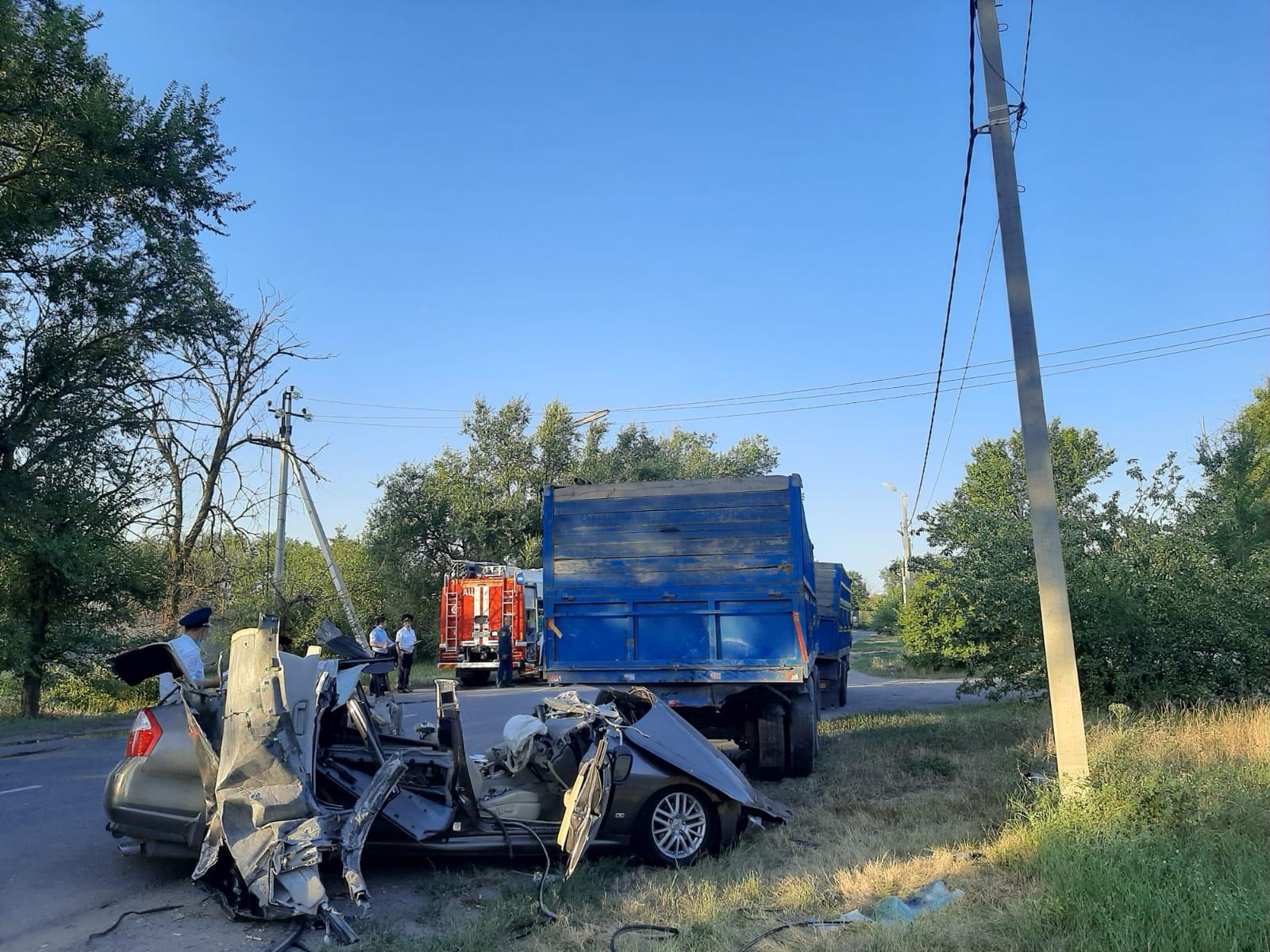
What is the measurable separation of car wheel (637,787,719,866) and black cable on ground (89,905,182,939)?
2.89 meters

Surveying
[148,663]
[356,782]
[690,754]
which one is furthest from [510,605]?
Answer: [148,663]

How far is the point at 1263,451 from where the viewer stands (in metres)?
29.7

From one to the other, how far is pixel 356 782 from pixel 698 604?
4613 mm

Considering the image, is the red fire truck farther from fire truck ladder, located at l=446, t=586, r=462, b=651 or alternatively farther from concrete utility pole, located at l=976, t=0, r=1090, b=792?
concrete utility pole, located at l=976, t=0, r=1090, b=792

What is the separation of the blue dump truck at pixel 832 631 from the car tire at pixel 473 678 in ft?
39.5

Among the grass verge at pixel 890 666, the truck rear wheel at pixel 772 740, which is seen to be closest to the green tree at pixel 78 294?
the truck rear wheel at pixel 772 740

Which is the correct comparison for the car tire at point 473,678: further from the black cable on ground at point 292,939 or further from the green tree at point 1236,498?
the black cable on ground at point 292,939

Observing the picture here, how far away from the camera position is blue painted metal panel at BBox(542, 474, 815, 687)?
9.72 m

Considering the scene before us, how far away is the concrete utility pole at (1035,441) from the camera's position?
6.93 metres

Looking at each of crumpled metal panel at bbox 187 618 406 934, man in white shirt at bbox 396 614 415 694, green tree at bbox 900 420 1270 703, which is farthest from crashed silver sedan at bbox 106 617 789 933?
man in white shirt at bbox 396 614 415 694

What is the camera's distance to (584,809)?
5.91 metres

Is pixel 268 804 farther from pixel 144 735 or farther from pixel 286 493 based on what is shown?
pixel 286 493

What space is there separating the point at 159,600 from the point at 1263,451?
31.2 m

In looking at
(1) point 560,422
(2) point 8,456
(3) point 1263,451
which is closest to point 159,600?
(2) point 8,456
